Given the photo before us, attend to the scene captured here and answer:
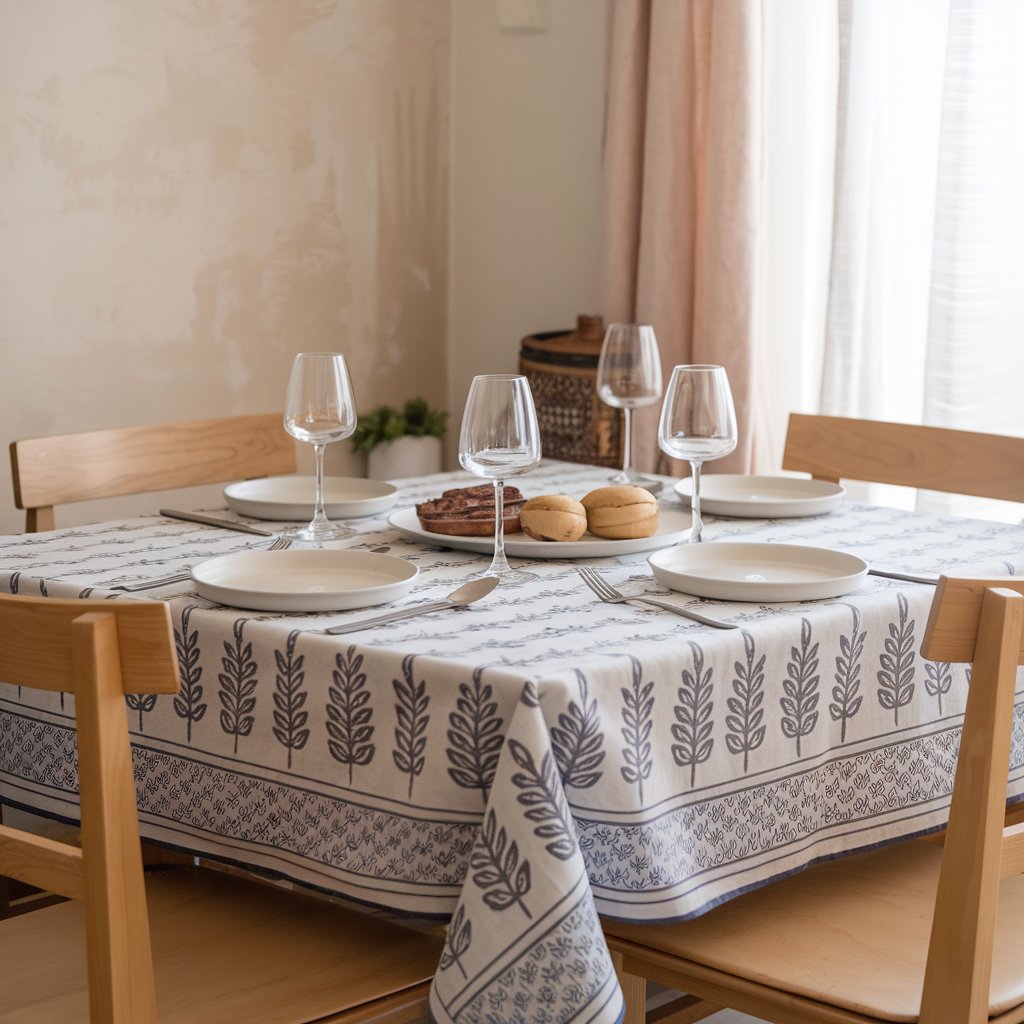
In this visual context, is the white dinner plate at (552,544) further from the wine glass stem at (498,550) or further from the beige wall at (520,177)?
the beige wall at (520,177)

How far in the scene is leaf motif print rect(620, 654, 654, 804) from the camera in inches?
47.7

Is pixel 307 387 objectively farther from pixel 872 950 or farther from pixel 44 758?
pixel 872 950

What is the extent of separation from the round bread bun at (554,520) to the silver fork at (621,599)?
6 cm

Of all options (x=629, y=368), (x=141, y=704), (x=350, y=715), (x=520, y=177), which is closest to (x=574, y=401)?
(x=520, y=177)

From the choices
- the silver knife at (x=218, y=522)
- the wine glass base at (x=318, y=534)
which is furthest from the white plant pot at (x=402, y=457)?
the wine glass base at (x=318, y=534)

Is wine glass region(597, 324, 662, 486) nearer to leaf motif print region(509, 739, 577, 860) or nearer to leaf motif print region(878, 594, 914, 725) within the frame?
leaf motif print region(878, 594, 914, 725)

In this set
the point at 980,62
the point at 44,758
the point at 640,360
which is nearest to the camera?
the point at 44,758

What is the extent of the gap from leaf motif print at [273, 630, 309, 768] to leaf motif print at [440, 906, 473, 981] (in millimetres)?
239

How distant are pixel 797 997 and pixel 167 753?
2.13ft

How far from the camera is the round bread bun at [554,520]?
168 centimetres

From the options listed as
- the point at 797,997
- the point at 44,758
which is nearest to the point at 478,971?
the point at 797,997

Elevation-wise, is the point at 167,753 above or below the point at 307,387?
below

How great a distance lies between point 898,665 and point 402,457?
2.75 meters

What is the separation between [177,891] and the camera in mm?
1489
